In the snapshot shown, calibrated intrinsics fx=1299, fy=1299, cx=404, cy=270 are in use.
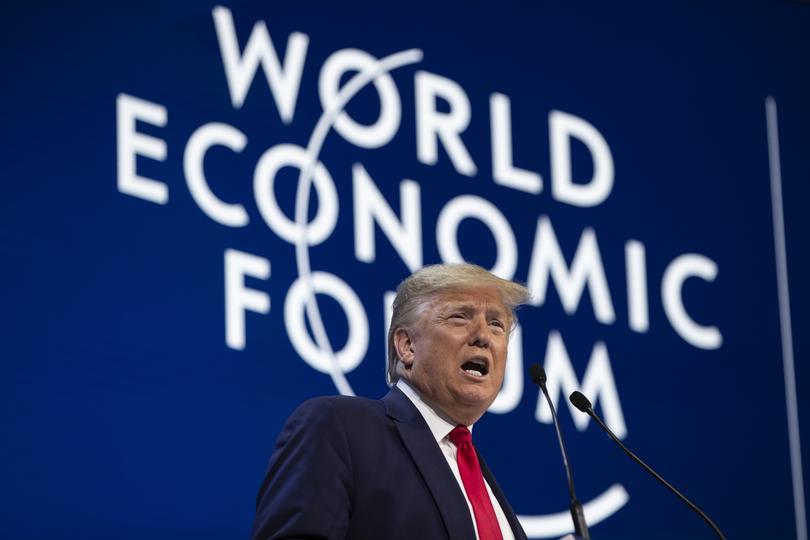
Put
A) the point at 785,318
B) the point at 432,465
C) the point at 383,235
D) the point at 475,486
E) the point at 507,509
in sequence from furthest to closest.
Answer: the point at 785,318
the point at 383,235
the point at 507,509
the point at 475,486
the point at 432,465

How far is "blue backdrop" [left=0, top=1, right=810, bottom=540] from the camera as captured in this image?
3.51 meters

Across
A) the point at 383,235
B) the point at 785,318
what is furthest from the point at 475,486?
the point at 785,318

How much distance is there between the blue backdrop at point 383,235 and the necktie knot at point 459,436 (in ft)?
3.77

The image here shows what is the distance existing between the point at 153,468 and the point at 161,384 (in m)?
0.23

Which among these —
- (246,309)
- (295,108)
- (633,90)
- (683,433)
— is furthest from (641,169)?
(246,309)

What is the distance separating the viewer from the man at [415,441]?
2316 mm

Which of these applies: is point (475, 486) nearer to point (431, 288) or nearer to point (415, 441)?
point (415, 441)

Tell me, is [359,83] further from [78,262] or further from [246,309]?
[78,262]

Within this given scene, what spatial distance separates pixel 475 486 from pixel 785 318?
2.64 metres

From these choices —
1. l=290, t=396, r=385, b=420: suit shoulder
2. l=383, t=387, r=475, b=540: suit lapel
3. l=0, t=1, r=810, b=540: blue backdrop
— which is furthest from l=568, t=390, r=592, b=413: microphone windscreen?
l=0, t=1, r=810, b=540: blue backdrop

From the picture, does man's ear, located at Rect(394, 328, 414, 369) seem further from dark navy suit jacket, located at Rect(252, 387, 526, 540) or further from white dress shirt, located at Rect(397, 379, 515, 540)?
dark navy suit jacket, located at Rect(252, 387, 526, 540)

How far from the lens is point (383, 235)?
162 inches

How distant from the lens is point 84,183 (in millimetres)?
3594

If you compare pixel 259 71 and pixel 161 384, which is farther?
pixel 259 71
